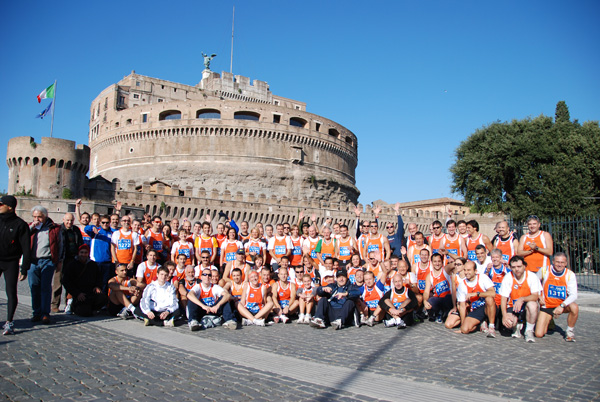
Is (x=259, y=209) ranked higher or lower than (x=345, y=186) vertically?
lower

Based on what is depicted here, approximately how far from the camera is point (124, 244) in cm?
845

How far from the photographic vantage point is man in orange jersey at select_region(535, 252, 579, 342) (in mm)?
6496

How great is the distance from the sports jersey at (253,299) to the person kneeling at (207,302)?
344 mm

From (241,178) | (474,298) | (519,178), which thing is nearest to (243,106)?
(241,178)

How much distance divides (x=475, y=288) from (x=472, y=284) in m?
0.07

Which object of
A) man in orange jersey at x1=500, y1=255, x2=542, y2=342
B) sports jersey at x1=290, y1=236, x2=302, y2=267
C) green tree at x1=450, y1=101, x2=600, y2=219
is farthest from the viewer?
green tree at x1=450, y1=101, x2=600, y2=219

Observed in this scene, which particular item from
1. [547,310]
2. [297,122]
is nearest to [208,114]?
[297,122]

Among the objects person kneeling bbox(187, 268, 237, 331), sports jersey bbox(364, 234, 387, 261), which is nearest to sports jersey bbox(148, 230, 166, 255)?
person kneeling bbox(187, 268, 237, 331)

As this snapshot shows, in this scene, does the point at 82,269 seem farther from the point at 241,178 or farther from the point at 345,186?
the point at 345,186

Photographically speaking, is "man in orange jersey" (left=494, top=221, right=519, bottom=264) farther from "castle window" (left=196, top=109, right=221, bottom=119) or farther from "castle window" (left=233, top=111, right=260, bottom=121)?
"castle window" (left=196, top=109, right=221, bottom=119)

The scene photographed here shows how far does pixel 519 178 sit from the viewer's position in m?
28.5

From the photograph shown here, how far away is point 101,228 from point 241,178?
34.2 meters

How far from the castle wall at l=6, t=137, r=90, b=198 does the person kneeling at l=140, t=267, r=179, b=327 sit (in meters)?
22.0

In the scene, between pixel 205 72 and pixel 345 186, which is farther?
pixel 205 72
